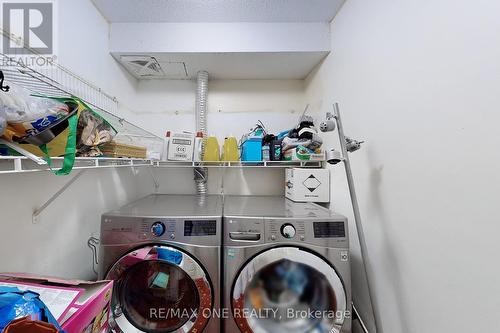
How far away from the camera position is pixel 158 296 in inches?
49.1

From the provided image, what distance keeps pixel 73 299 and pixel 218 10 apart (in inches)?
78.1

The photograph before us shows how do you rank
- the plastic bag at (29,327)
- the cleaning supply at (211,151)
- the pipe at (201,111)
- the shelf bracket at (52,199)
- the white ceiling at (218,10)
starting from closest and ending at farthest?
1. the plastic bag at (29,327)
2. the shelf bracket at (52,199)
3. the white ceiling at (218,10)
4. the cleaning supply at (211,151)
5. the pipe at (201,111)

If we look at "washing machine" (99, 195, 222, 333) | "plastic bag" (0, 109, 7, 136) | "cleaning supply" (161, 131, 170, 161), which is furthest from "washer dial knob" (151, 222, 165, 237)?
"cleaning supply" (161, 131, 170, 161)

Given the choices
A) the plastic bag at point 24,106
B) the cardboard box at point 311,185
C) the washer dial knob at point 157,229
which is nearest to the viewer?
the plastic bag at point 24,106

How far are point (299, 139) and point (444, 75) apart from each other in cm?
103

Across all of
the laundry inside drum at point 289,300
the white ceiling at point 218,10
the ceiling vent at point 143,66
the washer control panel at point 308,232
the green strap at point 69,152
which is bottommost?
the laundry inside drum at point 289,300

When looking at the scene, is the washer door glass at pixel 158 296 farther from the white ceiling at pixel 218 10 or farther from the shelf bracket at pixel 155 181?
the white ceiling at pixel 218 10

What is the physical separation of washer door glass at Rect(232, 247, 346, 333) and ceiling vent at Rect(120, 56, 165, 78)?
1.96 metres

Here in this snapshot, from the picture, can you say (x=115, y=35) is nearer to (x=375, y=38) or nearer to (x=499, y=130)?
(x=375, y=38)

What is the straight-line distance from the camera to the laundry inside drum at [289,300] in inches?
44.4

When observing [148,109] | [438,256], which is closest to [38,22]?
[148,109]

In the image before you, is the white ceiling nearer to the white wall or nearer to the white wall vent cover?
the white wall vent cover

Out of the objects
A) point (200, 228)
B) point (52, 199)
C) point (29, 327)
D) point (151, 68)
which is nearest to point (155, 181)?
point (52, 199)

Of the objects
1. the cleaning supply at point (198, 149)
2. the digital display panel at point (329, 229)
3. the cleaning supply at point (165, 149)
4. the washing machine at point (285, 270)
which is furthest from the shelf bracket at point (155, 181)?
the digital display panel at point (329, 229)
